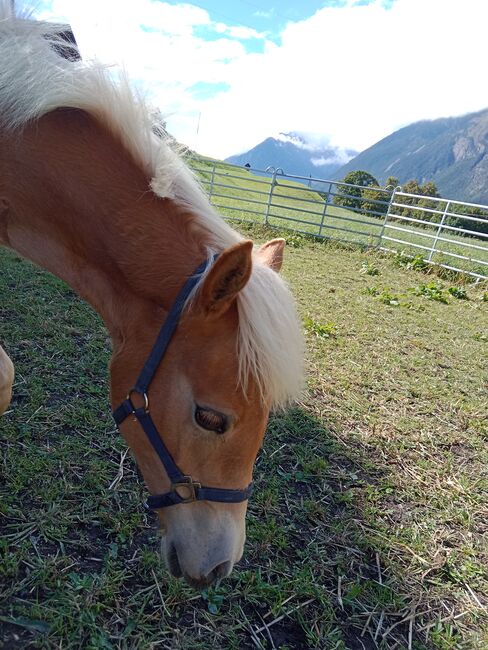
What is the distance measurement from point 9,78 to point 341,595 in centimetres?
242

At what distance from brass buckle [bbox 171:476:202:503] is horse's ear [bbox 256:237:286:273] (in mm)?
799

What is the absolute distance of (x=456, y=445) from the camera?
3.27 meters

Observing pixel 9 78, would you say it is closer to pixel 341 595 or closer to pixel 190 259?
pixel 190 259

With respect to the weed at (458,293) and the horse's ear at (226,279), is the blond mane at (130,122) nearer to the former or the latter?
the horse's ear at (226,279)

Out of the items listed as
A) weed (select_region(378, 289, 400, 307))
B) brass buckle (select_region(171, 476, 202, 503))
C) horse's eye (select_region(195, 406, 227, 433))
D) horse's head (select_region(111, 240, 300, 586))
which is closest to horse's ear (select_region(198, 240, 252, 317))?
horse's head (select_region(111, 240, 300, 586))

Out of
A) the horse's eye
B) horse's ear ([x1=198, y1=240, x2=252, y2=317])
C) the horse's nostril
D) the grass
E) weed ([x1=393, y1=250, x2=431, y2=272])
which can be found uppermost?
horse's ear ([x1=198, y1=240, x2=252, y2=317])

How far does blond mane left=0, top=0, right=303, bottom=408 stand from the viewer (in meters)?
1.30

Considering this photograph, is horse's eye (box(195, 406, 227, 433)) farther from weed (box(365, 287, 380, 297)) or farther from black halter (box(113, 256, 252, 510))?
weed (box(365, 287, 380, 297))

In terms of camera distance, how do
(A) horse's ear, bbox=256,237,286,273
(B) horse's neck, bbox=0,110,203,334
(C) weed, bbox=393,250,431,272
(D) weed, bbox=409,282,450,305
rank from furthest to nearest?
1. (C) weed, bbox=393,250,431,272
2. (D) weed, bbox=409,282,450,305
3. (A) horse's ear, bbox=256,237,286,273
4. (B) horse's neck, bbox=0,110,203,334

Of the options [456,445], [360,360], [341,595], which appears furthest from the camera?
[360,360]

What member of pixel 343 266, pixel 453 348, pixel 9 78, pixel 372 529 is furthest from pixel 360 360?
pixel 343 266

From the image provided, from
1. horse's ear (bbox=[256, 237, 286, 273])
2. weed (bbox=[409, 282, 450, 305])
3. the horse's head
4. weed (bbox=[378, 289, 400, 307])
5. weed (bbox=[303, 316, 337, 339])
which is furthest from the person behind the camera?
weed (bbox=[409, 282, 450, 305])

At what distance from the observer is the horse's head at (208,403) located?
1.24m

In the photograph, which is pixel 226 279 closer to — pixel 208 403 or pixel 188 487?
pixel 208 403
